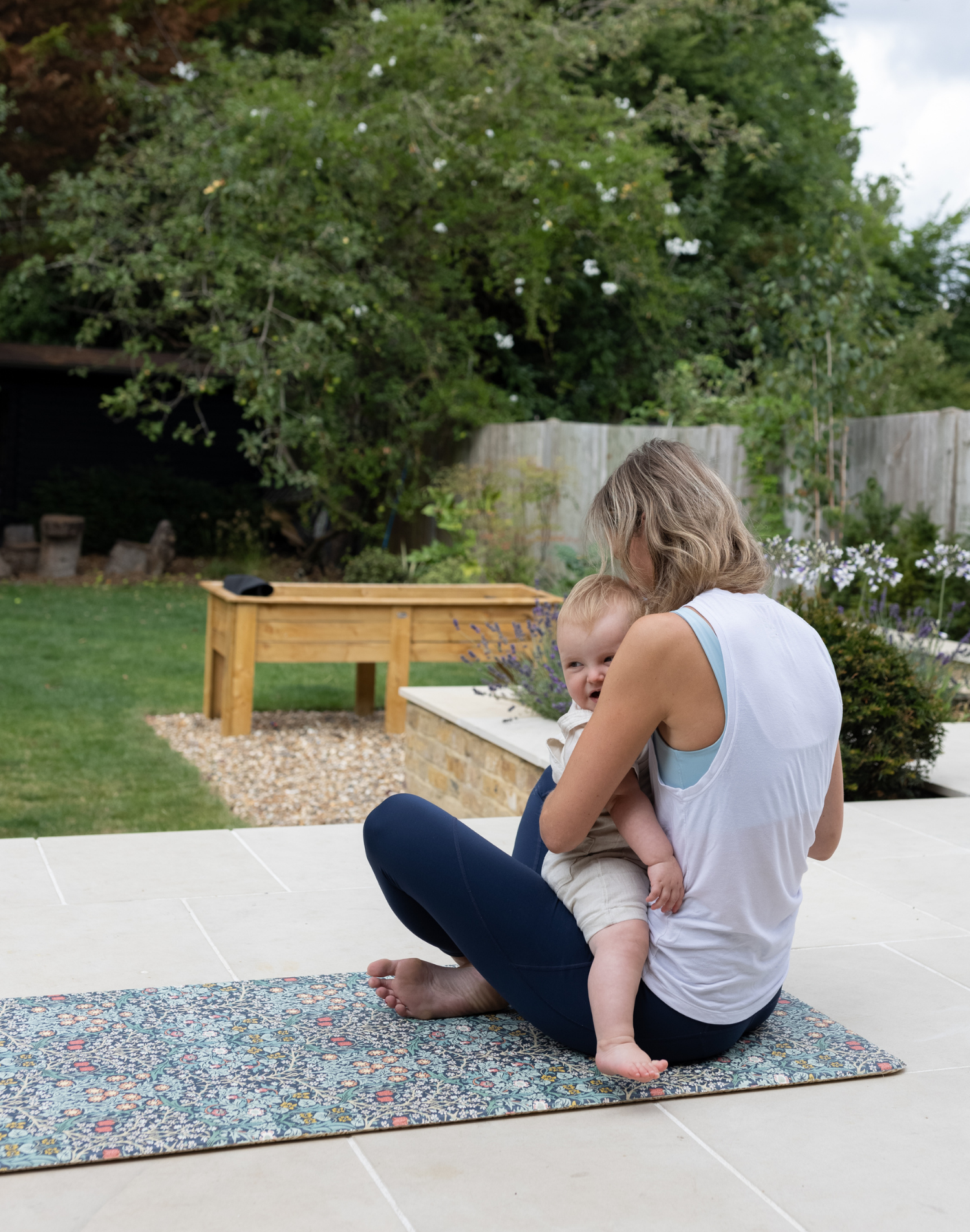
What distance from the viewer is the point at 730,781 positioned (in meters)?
2.00

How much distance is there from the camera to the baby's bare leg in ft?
6.60

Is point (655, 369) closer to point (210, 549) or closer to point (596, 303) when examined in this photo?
point (596, 303)

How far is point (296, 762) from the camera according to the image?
6578mm

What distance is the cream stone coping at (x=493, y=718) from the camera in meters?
4.62

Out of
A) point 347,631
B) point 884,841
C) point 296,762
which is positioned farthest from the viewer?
point 347,631

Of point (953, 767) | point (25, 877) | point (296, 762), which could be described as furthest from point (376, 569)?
point (25, 877)

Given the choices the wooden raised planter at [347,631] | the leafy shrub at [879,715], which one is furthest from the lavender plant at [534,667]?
the leafy shrub at [879,715]

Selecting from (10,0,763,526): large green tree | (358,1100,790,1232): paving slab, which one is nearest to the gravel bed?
(358,1100,790,1232): paving slab

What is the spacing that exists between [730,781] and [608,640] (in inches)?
13.9

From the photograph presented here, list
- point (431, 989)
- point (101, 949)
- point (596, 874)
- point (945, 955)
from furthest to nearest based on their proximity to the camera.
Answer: point (945, 955)
point (101, 949)
point (431, 989)
point (596, 874)

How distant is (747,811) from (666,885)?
187 mm

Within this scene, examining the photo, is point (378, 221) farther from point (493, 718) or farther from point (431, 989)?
point (431, 989)

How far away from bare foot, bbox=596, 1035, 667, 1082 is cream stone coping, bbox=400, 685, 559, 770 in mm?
2214

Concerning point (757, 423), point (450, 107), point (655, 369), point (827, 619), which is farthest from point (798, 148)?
point (827, 619)
